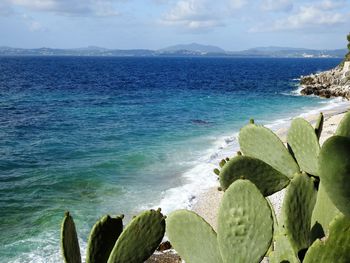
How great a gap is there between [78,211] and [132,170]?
5.80 meters

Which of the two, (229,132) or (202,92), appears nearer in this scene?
(229,132)

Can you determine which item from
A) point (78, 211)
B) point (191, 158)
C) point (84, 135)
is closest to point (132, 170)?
point (191, 158)

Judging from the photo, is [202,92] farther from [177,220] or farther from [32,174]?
[177,220]

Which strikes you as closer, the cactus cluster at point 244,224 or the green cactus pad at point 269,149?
the cactus cluster at point 244,224

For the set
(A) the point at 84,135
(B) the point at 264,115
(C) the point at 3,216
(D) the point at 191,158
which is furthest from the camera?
(B) the point at 264,115

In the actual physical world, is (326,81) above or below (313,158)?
below

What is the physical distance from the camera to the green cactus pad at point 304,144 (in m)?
2.95

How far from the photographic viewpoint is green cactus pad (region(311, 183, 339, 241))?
7.96 ft

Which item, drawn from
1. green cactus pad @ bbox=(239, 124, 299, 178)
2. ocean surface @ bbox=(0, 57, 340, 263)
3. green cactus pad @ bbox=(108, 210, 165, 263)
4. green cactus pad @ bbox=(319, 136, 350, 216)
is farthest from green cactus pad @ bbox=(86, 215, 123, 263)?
ocean surface @ bbox=(0, 57, 340, 263)

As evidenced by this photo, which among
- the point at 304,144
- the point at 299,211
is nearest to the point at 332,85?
the point at 304,144

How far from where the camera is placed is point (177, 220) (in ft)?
8.91

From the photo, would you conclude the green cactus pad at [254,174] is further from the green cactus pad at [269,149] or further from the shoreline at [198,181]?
the shoreline at [198,181]

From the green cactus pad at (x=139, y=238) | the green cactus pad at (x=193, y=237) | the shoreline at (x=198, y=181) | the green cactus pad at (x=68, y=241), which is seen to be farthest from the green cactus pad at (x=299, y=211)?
the shoreline at (x=198, y=181)

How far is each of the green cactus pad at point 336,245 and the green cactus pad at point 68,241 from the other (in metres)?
1.31
